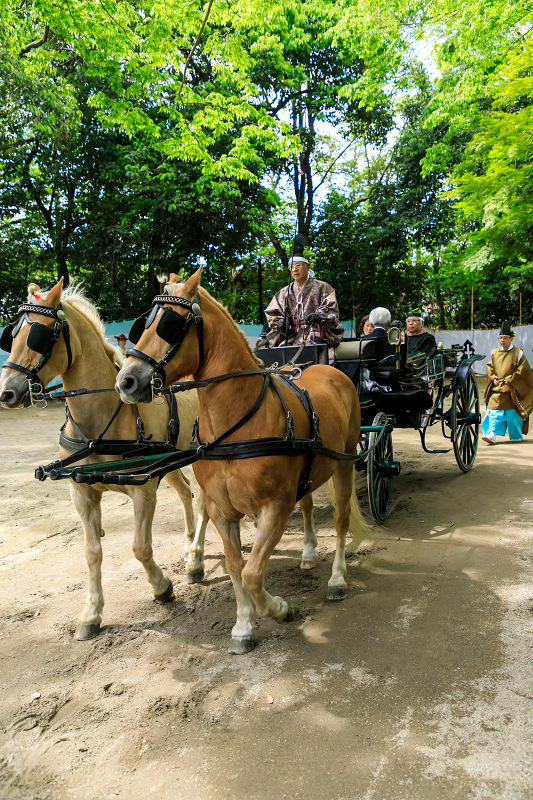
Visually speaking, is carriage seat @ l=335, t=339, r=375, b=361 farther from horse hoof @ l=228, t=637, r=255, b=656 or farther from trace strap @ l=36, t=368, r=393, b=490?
horse hoof @ l=228, t=637, r=255, b=656

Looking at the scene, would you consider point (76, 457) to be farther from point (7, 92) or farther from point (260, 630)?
point (7, 92)

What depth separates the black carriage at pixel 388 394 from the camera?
499 centimetres

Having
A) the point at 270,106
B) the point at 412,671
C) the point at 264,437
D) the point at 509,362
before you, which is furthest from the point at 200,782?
the point at 270,106

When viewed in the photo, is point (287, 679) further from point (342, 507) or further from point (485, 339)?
point (485, 339)

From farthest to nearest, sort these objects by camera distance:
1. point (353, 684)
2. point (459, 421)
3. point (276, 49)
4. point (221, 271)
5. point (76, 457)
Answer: point (221, 271)
point (276, 49)
point (459, 421)
point (76, 457)
point (353, 684)

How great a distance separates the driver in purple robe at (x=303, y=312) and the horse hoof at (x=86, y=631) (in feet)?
9.22

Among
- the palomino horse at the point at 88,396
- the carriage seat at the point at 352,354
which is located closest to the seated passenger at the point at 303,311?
the carriage seat at the point at 352,354

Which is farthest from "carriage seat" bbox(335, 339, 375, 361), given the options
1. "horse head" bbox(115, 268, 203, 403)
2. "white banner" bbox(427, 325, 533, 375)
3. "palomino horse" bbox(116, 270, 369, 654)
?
"white banner" bbox(427, 325, 533, 375)

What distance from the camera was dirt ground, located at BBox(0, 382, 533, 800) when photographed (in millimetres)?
2260

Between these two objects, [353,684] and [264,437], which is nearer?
[353,684]

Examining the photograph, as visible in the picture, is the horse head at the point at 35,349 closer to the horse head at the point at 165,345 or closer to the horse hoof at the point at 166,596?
the horse head at the point at 165,345

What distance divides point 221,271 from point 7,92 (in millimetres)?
8963

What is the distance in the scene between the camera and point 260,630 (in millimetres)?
3510

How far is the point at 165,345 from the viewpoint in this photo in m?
2.77
